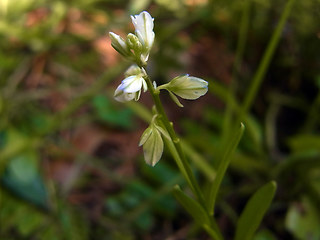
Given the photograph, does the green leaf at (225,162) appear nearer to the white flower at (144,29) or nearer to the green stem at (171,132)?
the green stem at (171,132)

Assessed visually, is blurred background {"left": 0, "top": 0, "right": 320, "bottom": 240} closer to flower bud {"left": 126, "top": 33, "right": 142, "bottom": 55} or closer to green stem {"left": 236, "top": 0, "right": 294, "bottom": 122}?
green stem {"left": 236, "top": 0, "right": 294, "bottom": 122}

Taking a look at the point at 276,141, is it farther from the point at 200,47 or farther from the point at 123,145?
the point at 200,47

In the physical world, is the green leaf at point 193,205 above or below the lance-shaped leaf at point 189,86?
below

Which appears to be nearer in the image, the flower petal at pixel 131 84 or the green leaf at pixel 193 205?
the flower petal at pixel 131 84

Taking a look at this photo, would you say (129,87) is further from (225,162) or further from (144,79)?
(225,162)

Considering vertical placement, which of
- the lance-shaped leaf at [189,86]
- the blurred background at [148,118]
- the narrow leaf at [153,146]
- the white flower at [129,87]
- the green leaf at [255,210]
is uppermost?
the white flower at [129,87]

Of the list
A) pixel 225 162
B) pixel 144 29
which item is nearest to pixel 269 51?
pixel 225 162

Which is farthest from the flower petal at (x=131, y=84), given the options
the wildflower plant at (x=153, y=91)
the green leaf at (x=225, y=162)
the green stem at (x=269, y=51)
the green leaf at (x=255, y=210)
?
the green stem at (x=269, y=51)

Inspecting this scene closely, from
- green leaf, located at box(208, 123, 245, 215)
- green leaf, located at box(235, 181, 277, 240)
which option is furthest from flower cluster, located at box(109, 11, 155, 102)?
green leaf, located at box(235, 181, 277, 240)
